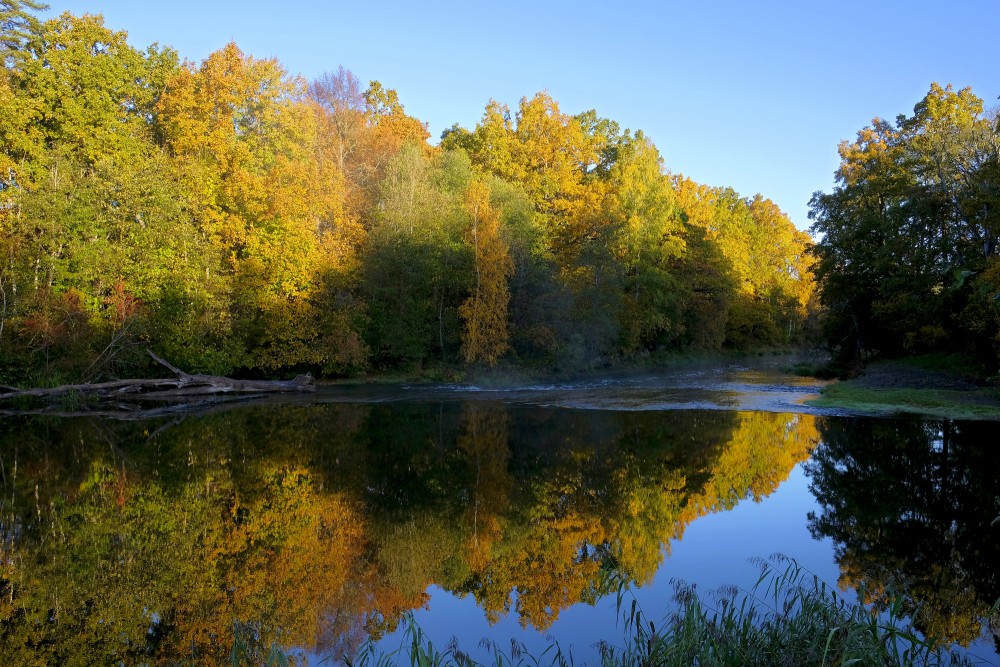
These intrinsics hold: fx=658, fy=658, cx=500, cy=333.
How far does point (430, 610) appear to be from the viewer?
22.6 feet

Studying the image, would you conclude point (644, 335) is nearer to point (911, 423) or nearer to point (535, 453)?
point (911, 423)

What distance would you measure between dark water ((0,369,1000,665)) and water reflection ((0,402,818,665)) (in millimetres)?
41

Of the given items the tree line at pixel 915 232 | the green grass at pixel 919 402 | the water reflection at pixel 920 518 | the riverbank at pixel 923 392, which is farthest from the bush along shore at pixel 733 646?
the tree line at pixel 915 232

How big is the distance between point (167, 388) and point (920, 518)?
25.9m

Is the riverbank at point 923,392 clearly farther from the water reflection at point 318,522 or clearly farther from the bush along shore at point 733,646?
the bush along shore at point 733,646

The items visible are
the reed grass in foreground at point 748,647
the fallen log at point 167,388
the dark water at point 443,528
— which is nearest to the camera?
the reed grass in foreground at point 748,647

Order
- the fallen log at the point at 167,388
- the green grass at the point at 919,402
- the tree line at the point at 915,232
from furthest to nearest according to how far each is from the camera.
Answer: the tree line at the point at 915,232, the fallen log at the point at 167,388, the green grass at the point at 919,402

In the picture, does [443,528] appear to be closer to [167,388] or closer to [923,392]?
[923,392]

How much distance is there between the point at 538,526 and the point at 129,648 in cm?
536

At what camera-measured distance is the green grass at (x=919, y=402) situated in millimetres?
19547

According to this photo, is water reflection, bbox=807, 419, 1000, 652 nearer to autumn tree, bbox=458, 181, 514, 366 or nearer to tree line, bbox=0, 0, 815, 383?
autumn tree, bbox=458, 181, 514, 366

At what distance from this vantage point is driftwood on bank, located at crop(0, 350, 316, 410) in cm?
2336

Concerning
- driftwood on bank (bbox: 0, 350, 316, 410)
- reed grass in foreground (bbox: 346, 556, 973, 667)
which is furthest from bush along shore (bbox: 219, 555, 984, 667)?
driftwood on bank (bbox: 0, 350, 316, 410)

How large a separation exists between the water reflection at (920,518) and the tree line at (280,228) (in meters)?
20.8
